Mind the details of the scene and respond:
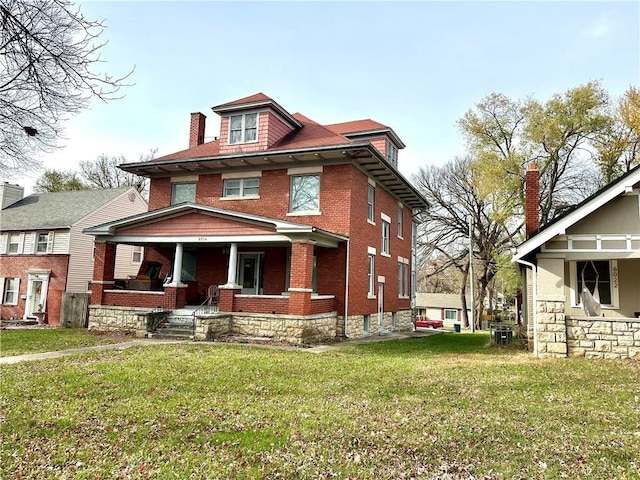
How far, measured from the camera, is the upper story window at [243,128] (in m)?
19.2

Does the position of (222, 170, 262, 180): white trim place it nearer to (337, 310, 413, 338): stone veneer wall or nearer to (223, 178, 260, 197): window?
(223, 178, 260, 197): window

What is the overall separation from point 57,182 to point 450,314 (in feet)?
160

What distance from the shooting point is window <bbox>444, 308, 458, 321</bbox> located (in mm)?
61031

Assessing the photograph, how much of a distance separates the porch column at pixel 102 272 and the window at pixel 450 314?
5070 centimetres

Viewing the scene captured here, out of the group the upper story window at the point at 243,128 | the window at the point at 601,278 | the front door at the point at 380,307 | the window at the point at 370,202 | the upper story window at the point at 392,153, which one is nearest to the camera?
the window at the point at 601,278

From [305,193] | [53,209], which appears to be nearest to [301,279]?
[305,193]

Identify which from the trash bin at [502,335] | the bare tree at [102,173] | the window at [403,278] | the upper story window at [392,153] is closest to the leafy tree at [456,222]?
the window at [403,278]

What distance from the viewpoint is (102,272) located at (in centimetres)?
1770

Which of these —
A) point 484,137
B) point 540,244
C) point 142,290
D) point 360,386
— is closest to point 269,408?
point 360,386

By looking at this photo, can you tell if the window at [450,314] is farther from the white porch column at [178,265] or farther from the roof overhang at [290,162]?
the white porch column at [178,265]

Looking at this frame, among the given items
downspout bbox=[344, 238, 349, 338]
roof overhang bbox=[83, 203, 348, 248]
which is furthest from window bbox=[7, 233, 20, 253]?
downspout bbox=[344, 238, 349, 338]

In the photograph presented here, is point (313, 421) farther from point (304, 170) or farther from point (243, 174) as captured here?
point (243, 174)

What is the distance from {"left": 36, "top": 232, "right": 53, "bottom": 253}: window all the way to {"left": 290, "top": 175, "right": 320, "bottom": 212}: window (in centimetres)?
1597

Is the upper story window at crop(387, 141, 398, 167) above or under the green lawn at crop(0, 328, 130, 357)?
above
